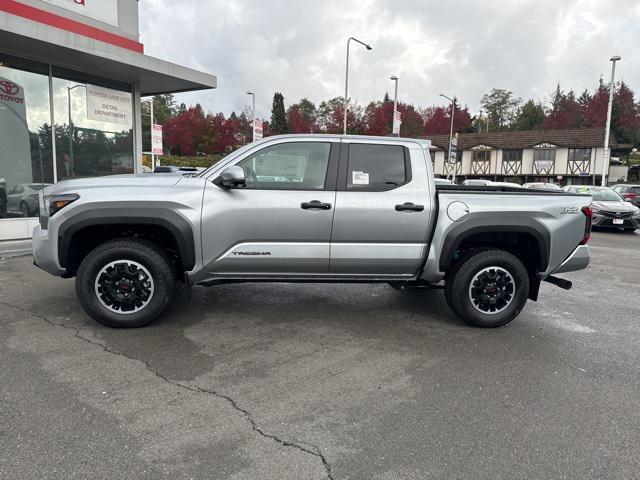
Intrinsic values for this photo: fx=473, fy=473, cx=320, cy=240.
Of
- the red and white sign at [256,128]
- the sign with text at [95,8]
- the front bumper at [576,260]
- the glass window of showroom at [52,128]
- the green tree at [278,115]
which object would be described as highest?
the green tree at [278,115]

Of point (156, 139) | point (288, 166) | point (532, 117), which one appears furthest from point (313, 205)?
point (532, 117)

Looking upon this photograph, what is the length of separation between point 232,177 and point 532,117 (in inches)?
3420

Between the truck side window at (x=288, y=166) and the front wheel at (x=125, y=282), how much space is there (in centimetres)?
121

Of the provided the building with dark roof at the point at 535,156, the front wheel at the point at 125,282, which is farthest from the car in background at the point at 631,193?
the building with dark roof at the point at 535,156

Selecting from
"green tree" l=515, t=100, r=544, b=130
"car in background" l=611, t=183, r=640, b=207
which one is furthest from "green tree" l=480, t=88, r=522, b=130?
"car in background" l=611, t=183, r=640, b=207

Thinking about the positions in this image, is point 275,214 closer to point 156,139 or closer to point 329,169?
point 329,169

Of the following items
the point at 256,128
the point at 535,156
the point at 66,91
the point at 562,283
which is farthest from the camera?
the point at 535,156

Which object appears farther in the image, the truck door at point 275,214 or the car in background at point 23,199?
the car in background at point 23,199

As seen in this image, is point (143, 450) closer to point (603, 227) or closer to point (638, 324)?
point (638, 324)

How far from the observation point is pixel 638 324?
210 inches

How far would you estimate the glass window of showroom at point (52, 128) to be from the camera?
971 centimetres

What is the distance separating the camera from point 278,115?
73938 mm

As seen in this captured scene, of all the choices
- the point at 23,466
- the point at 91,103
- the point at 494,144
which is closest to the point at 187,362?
the point at 23,466

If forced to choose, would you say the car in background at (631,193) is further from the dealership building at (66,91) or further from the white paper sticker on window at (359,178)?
the white paper sticker on window at (359,178)
